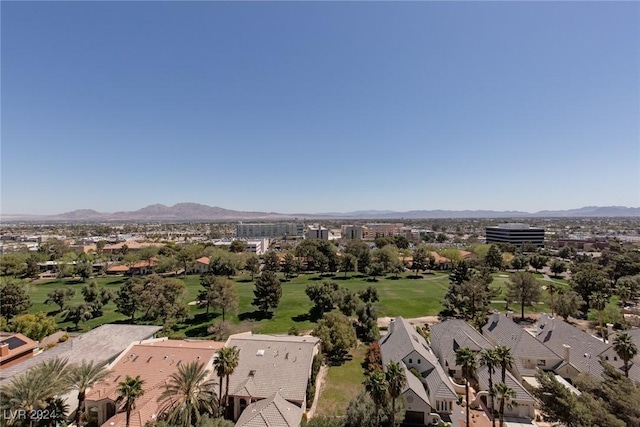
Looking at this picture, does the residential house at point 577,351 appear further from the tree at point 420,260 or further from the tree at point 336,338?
the tree at point 420,260

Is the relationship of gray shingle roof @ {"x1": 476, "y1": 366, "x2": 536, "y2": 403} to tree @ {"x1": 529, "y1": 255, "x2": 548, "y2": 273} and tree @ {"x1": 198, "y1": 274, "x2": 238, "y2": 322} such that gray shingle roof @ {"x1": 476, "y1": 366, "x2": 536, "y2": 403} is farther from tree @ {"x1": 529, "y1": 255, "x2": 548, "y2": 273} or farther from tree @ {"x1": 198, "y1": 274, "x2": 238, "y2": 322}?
tree @ {"x1": 529, "y1": 255, "x2": 548, "y2": 273}

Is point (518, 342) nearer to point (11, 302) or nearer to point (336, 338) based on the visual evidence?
point (336, 338)

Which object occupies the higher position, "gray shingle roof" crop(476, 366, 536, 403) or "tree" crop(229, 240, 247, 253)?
"tree" crop(229, 240, 247, 253)

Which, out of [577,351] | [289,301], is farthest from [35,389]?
[577,351]

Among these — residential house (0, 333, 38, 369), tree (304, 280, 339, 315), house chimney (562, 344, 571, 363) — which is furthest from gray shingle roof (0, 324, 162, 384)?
house chimney (562, 344, 571, 363)

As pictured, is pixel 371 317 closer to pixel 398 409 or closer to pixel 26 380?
pixel 398 409

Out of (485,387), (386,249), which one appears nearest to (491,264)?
(386,249)
